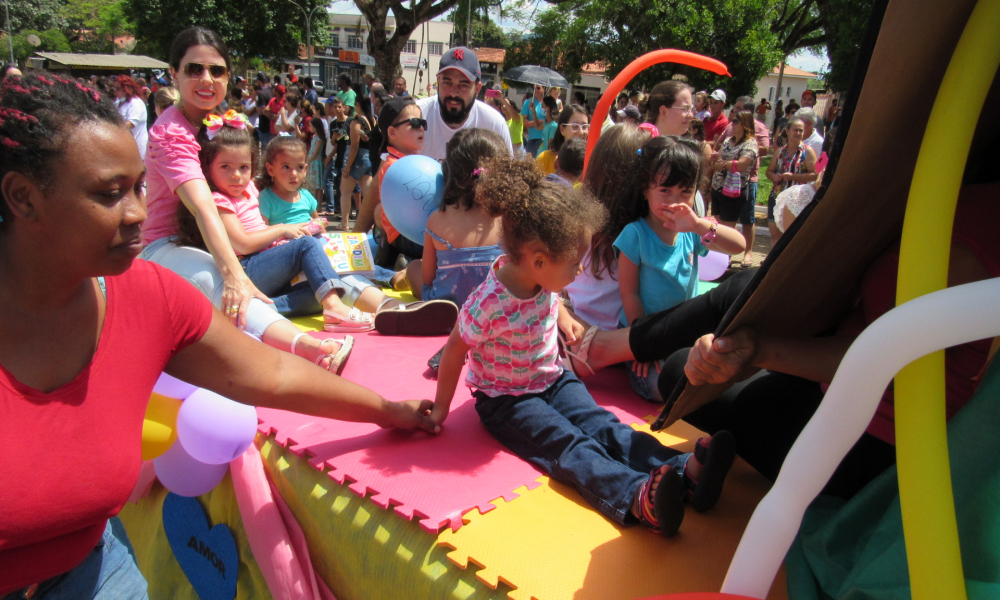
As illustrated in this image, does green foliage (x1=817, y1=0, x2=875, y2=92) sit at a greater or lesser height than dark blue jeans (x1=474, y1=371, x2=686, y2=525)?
greater

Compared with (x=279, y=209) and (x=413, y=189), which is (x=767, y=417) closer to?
(x=413, y=189)

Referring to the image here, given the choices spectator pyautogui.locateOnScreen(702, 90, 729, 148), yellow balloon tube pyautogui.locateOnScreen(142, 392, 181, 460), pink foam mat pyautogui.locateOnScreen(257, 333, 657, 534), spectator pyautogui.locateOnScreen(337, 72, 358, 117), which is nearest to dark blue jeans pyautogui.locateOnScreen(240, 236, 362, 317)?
pink foam mat pyautogui.locateOnScreen(257, 333, 657, 534)

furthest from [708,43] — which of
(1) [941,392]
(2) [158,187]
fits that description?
(1) [941,392]

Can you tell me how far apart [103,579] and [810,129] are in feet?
26.4

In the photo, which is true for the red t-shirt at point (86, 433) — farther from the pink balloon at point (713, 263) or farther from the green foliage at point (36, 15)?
the green foliage at point (36, 15)

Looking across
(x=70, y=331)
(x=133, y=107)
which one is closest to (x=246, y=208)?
(x=70, y=331)

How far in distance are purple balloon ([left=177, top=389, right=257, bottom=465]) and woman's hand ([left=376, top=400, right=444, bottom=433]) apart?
0.44m

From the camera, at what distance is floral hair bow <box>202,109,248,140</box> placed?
3104mm

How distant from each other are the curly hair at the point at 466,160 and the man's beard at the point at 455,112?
53.0 inches

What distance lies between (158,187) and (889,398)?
126 inches

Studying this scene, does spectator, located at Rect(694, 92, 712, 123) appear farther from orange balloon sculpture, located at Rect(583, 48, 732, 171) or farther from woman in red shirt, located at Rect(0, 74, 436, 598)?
woman in red shirt, located at Rect(0, 74, 436, 598)

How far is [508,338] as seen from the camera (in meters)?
2.10

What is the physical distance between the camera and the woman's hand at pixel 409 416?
6.68 ft

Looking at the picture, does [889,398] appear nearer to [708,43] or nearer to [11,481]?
[11,481]
